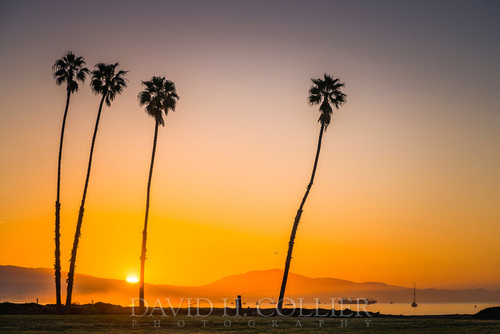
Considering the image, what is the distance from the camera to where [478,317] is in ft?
161

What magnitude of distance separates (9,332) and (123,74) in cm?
3413

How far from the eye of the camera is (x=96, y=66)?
189 ft

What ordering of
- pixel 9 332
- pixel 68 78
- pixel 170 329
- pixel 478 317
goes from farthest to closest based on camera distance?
pixel 68 78 < pixel 478 317 < pixel 170 329 < pixel 9 332

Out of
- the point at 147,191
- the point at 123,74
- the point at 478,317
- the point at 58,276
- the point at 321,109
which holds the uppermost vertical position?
the point at 123,74

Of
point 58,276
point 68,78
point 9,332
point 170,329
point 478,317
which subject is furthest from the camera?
point 68,78

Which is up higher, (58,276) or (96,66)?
(96,66)

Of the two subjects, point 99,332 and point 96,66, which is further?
point 96,66

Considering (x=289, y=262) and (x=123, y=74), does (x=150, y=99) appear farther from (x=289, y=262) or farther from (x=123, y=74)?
(x=289, y=262)

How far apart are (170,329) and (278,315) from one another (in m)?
19.0

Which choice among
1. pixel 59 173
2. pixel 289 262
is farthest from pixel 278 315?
pixel 59 173

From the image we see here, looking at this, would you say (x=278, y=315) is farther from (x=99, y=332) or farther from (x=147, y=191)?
(x=99, y=332)

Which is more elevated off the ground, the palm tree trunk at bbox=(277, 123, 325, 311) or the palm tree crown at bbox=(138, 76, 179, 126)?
the palm tree crown at bbox=(138, 76, 179, 126)

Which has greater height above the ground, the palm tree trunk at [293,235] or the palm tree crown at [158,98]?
the palm tree crown at [158,98]

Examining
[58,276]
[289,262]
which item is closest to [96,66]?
[58,276]
